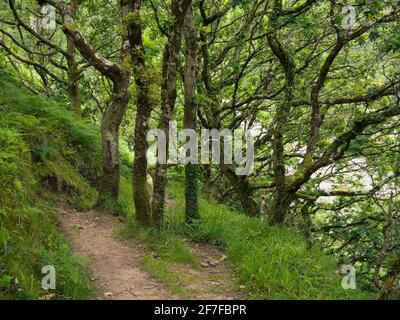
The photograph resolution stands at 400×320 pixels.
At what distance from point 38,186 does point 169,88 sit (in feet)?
9.99

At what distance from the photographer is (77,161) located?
9.73 meters

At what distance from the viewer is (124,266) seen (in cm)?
644

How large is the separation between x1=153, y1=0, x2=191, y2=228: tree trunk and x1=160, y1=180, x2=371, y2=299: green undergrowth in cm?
57

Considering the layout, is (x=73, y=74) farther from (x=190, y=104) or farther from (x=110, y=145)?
(x=190, y=104)

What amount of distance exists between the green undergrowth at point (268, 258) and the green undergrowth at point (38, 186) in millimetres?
2279

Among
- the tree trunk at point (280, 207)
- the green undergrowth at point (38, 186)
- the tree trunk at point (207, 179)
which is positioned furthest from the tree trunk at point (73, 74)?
the tree trunk at point (280, 207)

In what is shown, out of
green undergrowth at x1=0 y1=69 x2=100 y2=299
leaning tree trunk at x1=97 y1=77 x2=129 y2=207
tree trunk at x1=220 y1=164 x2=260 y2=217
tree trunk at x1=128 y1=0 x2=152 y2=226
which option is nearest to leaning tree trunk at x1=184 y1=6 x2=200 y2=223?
tree trunk at x1=128 y1=0 x2=152 y2=226

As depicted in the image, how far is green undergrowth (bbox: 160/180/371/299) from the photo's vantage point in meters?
5.59

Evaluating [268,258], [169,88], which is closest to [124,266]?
[268,258]

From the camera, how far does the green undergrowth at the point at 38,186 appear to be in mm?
4875

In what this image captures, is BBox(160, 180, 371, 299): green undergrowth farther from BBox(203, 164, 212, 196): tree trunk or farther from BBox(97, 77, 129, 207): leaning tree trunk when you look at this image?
BBox(203, 164, 212, 196): tree trunk

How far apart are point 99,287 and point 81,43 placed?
4.36 meters

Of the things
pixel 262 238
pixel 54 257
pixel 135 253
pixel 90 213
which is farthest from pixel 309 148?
pixel 54 257

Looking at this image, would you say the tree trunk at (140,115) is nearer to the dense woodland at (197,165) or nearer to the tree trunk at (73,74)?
the dense woodland at (197,165)
